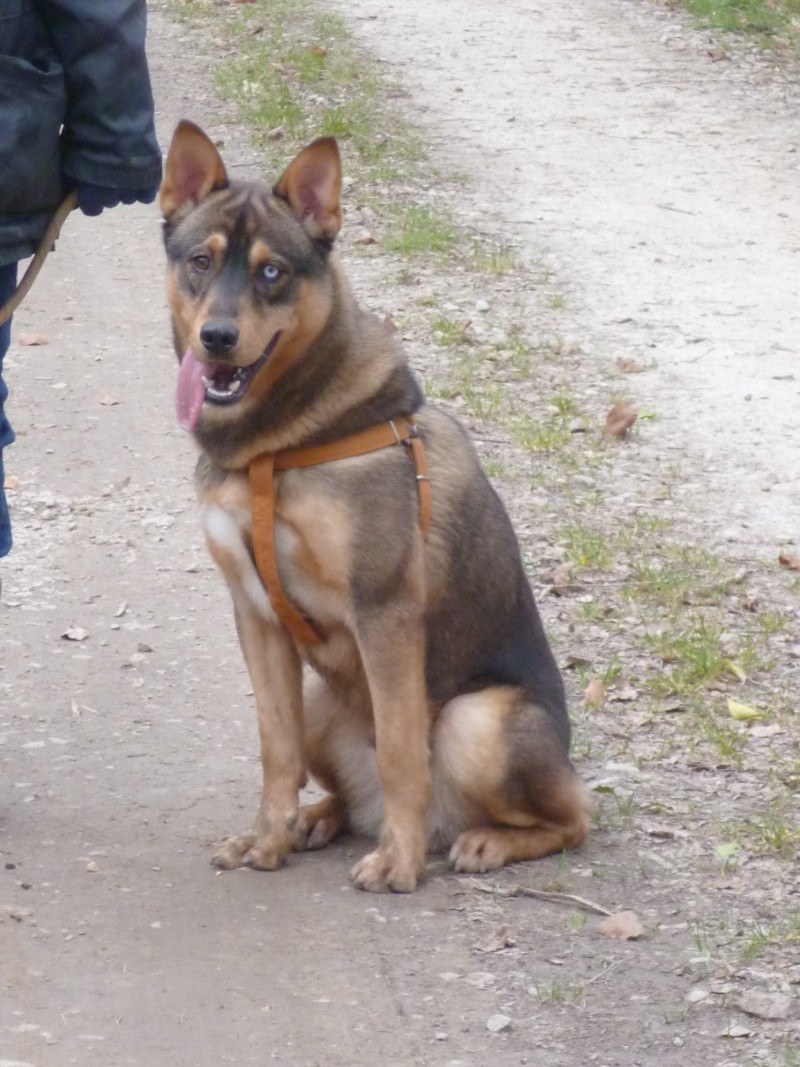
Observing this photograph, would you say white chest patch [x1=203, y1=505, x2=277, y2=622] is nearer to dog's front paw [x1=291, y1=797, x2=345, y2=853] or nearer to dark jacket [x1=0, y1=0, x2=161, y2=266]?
dog's front paw [x1=291, y1=797, x2=345, y2=853]

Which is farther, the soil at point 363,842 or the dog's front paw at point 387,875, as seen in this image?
the dog's front paw at point 387,875

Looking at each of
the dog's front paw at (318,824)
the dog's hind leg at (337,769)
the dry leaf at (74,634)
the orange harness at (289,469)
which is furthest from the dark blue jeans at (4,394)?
the dry leaf at (74,634)

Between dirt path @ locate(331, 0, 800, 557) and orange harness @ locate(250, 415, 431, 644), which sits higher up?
orange harness @ locate(250, 415, 431, 644)

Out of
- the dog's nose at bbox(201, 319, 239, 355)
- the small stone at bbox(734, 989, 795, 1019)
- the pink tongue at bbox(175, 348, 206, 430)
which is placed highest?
the dog's nose at bbox(201, 319, 239, 355)

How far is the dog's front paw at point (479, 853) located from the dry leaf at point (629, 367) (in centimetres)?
393

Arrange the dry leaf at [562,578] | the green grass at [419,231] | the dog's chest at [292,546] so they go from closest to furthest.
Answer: the dog's chest at [292,546] < the dry leaf at [562,578] < the green grass at [419,231]

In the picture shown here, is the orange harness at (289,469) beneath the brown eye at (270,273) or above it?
beneath

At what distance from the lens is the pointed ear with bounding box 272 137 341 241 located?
4047mm

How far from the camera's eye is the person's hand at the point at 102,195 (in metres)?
3.84

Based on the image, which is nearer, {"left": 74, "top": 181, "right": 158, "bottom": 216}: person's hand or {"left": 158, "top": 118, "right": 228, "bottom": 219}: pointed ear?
{"left": 74, "top": 181, "right": 158, "bottom": 216}: person's hand

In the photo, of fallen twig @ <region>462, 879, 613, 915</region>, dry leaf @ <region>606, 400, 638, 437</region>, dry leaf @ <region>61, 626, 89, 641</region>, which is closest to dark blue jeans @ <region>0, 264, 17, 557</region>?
dry leaf @ <region>61, 626, 89, 641</region>

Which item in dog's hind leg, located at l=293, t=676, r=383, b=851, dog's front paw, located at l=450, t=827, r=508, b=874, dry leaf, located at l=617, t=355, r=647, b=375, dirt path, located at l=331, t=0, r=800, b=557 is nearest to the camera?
dog's front paw, located at l=450, t=827, r=508, b=874

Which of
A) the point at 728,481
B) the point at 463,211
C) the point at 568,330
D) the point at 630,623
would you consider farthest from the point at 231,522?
the point at 463,211

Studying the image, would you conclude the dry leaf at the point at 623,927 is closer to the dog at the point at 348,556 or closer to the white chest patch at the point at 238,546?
the dog at the point at 348,556
